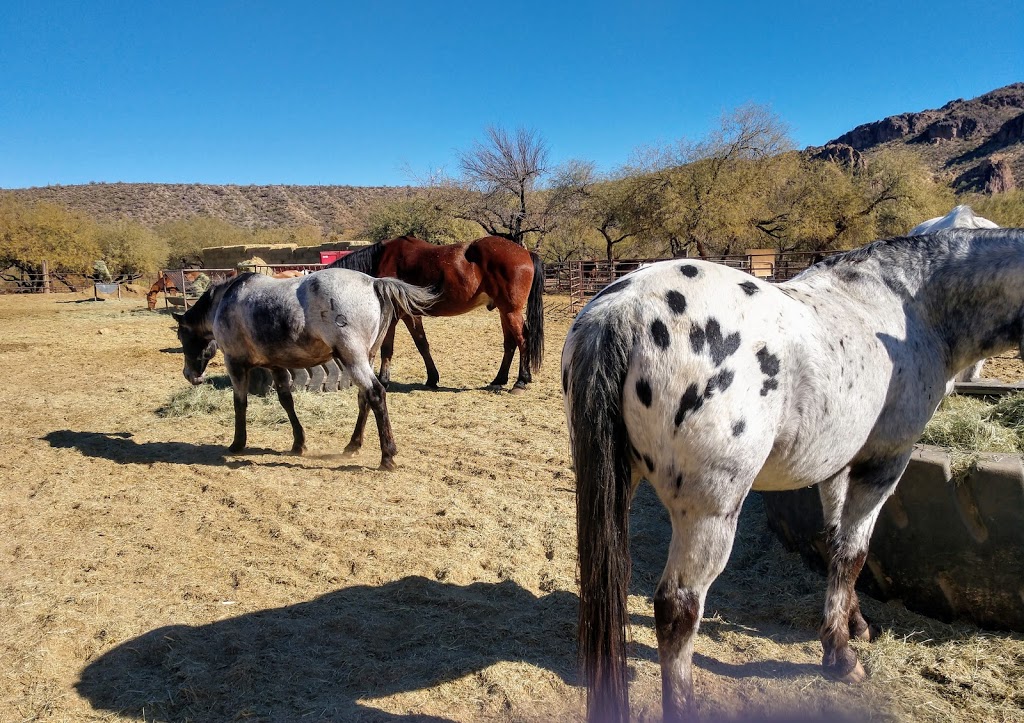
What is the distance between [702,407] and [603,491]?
0.43 metres

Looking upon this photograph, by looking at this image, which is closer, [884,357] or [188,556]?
[884,357]

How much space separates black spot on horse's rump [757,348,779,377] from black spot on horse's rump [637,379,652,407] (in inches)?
15.6

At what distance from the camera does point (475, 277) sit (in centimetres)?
828

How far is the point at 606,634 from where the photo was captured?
6.24 ft

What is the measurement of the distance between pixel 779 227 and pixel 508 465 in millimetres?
27017

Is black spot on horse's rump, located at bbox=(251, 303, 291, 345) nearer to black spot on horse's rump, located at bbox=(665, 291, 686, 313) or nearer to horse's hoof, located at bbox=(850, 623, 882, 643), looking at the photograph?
black spot on horse's rump, located at bbox=(665, 291, 686, 313)

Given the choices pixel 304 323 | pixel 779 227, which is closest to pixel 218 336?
pixel 304 323

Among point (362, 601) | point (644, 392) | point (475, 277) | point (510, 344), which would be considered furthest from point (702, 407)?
point (510, 344)

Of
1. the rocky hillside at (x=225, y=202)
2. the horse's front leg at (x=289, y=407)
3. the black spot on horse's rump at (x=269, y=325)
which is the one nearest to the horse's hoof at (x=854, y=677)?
the black spot on horse's rump at (x=269, y=325)

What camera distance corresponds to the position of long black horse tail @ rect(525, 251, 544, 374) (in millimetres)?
8164

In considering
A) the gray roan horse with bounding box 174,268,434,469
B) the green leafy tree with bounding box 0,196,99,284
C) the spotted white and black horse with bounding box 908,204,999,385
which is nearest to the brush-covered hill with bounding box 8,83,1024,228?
the green leafy tree with bounding box 0,196,99,284

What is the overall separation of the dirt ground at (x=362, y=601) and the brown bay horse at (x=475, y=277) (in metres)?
2.41

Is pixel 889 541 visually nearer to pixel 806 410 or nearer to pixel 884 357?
pixel 884 357

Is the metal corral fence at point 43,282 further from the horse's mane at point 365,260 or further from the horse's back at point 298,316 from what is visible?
the horse's back at point 298,316
